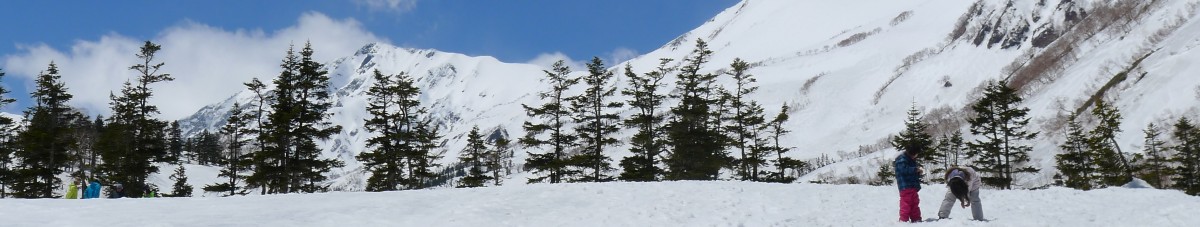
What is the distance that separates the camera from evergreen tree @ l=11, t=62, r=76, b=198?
40531mm

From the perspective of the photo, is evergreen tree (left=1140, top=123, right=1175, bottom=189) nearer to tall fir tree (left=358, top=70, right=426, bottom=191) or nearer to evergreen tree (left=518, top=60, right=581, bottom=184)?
evergreen tree (left=518, top=60, right=581, bottom=184)

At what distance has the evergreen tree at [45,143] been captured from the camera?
133 feet

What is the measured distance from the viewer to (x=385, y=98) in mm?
39781

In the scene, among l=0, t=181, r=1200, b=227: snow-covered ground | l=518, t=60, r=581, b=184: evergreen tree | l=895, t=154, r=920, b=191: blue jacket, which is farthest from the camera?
l=518, t=60, r=581, b=184: evergreen tree

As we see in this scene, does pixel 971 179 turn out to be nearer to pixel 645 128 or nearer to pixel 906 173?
pixel 906 173

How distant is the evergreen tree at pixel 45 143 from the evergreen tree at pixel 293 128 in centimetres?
1421

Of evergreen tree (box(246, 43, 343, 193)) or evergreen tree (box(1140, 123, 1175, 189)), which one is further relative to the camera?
evergreen tree (box(1140, 123, 1175, 189))

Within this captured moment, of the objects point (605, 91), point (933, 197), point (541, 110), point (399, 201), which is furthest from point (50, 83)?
point (933, 197)

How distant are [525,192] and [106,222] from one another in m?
10.5

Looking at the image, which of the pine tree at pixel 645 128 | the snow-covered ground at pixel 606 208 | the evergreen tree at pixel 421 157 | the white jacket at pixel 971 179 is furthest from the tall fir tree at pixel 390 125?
the white jacket at pixel 971 179

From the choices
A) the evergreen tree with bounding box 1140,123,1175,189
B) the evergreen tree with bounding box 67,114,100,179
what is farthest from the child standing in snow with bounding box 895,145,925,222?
the evergreen tree with bounding box 1140,123,1175,189

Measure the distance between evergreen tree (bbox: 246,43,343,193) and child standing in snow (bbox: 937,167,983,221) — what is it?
3031 centimetres

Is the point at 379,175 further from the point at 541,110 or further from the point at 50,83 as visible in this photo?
the point at 50,83

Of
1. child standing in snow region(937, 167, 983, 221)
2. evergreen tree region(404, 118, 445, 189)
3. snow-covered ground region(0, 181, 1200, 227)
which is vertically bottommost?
snow-covered ground region(0, 181, 1200, 227)
